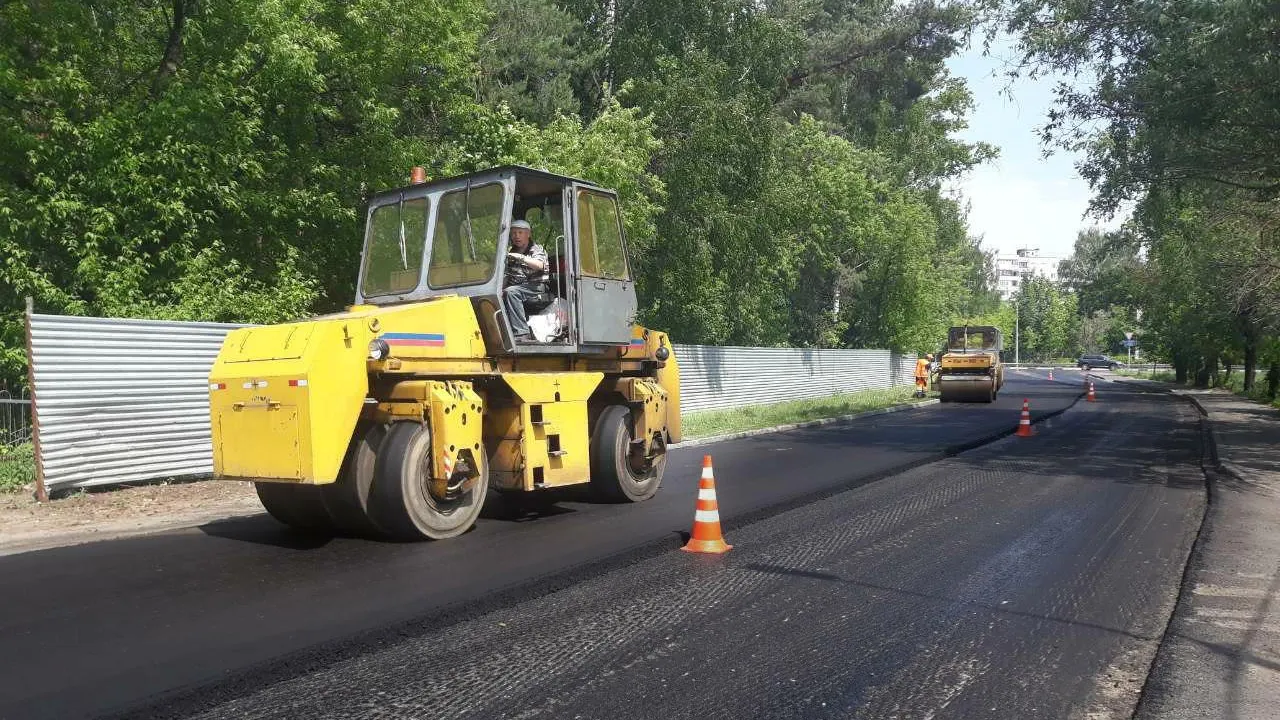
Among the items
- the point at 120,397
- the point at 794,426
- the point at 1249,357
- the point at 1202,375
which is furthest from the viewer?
the point at 1202,375

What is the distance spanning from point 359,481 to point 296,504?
900 mm

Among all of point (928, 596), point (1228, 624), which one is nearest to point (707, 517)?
point (928, 596)

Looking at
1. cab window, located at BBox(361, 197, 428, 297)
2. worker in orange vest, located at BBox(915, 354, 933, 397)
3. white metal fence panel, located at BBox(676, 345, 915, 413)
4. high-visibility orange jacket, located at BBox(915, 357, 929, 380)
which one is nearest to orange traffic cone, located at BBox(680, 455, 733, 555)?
cab window, located at BBox(361, 197, 428, 297)

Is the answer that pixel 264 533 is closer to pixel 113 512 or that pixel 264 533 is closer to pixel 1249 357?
pixel 113 512

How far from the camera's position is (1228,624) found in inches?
209

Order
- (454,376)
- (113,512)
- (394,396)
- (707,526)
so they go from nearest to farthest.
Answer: (707,526) → (394,396) → (454,376) → (113,512)

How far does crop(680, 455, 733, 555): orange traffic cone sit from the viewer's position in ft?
23.3

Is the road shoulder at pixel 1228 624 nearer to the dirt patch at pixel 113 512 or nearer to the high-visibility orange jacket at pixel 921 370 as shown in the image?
the dirt patch at pixel 113 512

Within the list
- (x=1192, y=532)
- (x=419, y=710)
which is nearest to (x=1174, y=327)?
(x=1192, y=532)

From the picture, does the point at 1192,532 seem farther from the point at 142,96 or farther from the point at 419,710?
the point at 142,96

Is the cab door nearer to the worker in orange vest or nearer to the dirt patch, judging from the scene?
the dirt patch

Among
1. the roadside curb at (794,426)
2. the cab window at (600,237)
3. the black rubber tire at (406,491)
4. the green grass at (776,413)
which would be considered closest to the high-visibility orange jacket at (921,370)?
the green grass at (776,413)

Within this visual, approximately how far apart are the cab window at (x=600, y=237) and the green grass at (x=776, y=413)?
852 centimetres

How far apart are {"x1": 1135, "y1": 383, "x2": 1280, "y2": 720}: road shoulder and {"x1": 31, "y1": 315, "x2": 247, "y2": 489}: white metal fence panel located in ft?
31.9
